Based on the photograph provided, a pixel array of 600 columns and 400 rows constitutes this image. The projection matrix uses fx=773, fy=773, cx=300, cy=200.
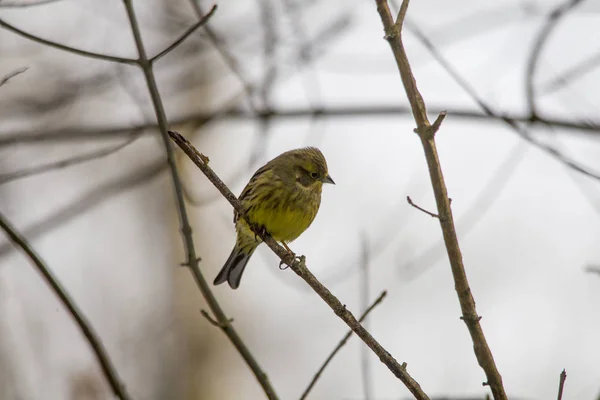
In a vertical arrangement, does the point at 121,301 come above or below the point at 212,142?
below

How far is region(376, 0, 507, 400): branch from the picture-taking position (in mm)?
2816

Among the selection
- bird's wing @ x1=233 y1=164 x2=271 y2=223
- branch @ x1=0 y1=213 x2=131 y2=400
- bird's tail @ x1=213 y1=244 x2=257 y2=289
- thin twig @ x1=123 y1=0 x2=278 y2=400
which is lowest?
branch @ x1=0 y1=213 x2=131 y2=400

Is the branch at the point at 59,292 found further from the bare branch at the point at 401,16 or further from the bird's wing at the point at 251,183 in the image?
the bird's wing at the point at 251,183

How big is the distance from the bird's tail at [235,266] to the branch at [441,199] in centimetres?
347

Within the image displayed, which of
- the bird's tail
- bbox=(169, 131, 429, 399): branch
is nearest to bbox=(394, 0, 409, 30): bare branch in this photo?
bbox=(169, 131, 429, 399): branch

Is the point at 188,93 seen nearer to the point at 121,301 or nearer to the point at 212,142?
the point at 212,142

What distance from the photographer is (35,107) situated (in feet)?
23.9

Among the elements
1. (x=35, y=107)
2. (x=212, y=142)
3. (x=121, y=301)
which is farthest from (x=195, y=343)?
(x=35, y=107)

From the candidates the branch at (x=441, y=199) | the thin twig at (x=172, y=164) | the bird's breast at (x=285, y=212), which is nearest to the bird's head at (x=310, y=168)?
the bird's breast at (x=285, y=212)

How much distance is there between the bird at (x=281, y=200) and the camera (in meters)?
5.83

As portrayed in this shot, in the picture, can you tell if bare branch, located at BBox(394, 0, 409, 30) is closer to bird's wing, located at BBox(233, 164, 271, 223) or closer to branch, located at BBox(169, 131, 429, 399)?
branch, located at BBox(169, 131, 429, 399)

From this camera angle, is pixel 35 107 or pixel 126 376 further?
pixel 126 376

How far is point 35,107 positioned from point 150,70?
3922 millimetres

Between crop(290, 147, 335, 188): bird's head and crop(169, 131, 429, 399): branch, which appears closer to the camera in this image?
crop(169, 131, 429, 399): branch
